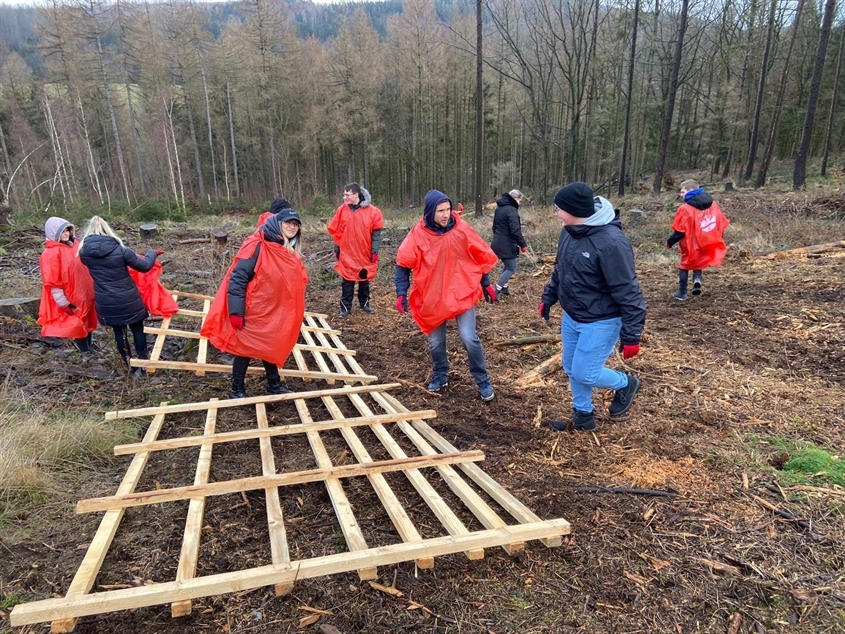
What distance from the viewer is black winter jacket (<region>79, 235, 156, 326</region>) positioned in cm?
466

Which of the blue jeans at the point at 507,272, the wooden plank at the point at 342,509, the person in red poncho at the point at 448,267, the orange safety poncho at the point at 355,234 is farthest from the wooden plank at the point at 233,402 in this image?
the blue jeans at the point at 507,272

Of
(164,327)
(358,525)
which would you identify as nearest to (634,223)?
(164,327)

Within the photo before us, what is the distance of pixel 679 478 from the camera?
320 centimetres

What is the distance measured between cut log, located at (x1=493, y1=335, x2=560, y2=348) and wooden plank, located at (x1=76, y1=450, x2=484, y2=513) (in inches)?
106

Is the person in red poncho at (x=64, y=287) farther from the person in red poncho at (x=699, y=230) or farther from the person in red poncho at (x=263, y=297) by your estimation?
the person in red poncho at (x=699, y=230)

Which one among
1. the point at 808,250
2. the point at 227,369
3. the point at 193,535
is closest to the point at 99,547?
the point at 193,535

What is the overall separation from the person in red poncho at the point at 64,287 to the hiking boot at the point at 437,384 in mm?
3658

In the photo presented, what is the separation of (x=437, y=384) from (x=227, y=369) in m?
2.13

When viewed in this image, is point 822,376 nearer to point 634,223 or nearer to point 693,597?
point 693,597

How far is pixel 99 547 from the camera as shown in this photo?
8.01 feet

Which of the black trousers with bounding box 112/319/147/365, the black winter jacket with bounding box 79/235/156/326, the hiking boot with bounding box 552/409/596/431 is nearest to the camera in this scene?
the hiking boot with bounding box 552/409/596/431

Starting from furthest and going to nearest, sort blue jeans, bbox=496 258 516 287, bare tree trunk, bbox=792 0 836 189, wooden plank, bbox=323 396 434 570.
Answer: bare tree trunk, bbox=792 0 836 189
blue jeans, bbox=496 258 516 287
wooden plank, bbox=323 396 434 570

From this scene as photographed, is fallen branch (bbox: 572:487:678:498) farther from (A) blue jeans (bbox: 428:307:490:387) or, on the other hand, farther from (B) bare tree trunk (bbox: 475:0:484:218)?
(B) bare tree trunk (bbox: 475:0:484:218)

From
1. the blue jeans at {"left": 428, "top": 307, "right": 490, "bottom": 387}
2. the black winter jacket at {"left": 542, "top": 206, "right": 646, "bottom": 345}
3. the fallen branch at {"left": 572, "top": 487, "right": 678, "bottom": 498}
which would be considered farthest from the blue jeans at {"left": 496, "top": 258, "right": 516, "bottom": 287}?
the fallen branch at {"left": 572, "top": 487, "right": 678, "bottom": 498}
